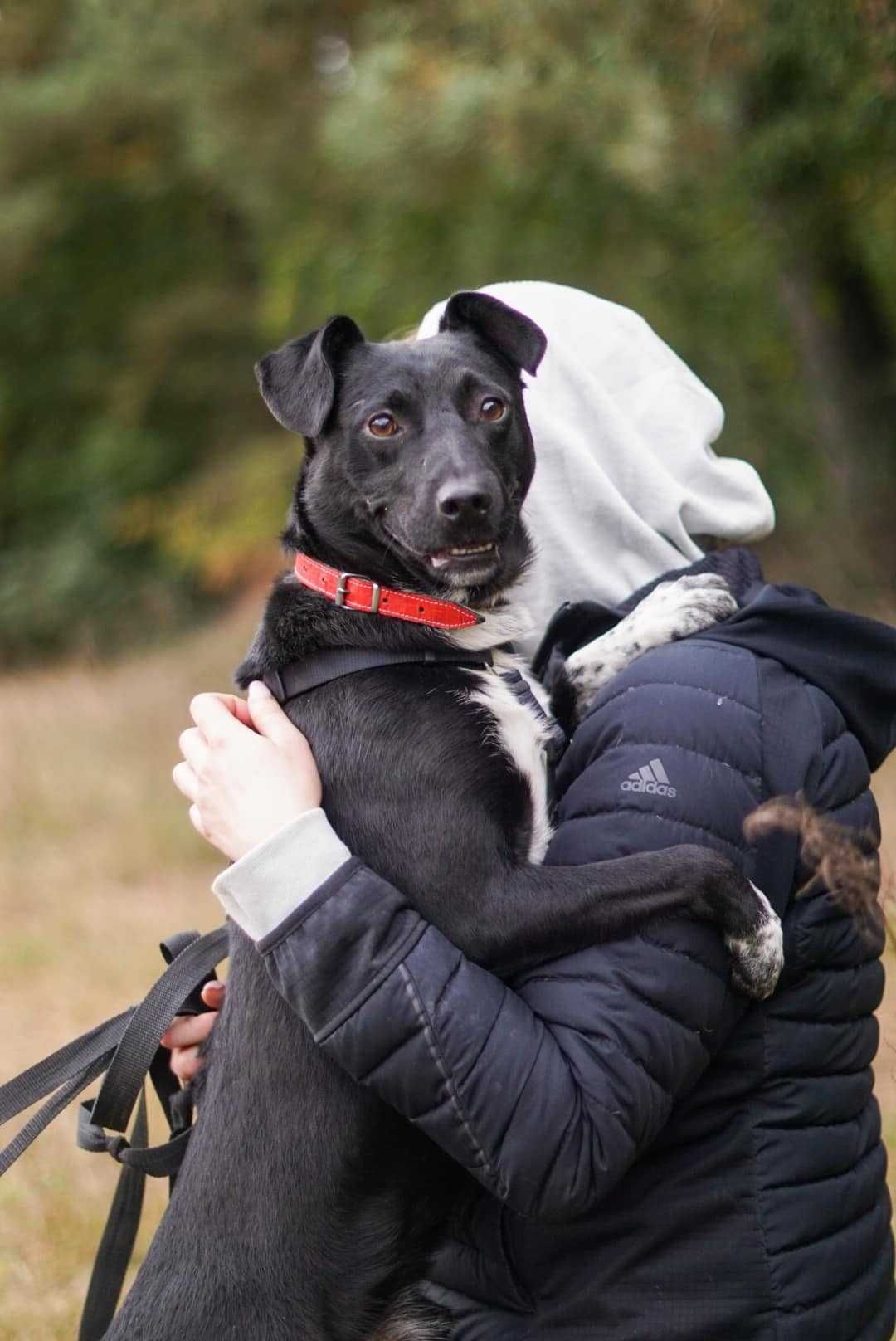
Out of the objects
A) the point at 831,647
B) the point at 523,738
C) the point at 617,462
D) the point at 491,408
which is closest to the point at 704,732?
the point at 831,647

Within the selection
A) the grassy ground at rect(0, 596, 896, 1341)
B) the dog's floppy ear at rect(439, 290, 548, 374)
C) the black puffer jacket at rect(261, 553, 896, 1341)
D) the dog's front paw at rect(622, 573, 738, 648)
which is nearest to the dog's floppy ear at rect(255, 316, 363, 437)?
the dog's floppy ear at rect(439, 290, 548, 374)

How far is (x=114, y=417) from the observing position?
798 inches

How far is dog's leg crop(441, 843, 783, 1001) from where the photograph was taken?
189 centimetres

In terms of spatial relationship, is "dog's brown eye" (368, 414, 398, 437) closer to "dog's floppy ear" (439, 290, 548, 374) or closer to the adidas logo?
"dog's floppy ear" (439, 290, 548, 374)

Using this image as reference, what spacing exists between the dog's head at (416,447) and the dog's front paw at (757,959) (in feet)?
2.81

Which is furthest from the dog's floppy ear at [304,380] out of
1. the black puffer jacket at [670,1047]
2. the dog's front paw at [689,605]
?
the black puffer jacket at [670,1047]

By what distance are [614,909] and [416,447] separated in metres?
0.99

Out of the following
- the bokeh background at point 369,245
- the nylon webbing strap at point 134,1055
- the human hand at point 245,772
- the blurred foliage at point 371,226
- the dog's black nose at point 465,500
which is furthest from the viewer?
the blurred foliage at point 371,226

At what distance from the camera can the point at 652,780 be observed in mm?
1882

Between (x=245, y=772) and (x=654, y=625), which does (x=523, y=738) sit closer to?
(x=654, y=625)

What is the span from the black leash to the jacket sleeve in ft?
1.49

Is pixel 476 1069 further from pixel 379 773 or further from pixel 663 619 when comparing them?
pixel 663 619

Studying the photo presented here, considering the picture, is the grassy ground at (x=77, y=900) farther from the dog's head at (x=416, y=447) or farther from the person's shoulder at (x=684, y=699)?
the dog's head at (x=416, y=447)

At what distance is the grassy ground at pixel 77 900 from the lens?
3701 millimetres
